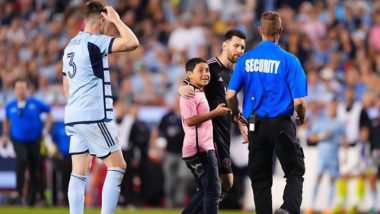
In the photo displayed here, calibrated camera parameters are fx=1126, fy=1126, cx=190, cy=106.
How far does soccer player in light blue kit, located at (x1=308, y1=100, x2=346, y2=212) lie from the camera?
21438 millimetres

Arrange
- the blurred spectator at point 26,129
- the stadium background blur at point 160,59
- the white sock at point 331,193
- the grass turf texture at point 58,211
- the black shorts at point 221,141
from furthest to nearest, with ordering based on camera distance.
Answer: the stadium background blur at point 160,59 < the white sock at point 331,193 < the blurred spectator at point 26,129 < the grass turf texture at point 58,211 < the black shorts at point 221,141

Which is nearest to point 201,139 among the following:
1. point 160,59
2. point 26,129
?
point 26,129

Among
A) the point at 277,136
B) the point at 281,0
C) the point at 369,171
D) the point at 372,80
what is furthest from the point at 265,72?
the point at 281,0

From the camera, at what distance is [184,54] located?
26.0 m

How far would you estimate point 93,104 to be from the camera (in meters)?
12.6

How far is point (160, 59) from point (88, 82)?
44.1ft

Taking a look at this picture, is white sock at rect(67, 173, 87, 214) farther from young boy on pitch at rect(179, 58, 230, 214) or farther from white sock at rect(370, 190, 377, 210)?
white sock at rect(370, 190, 377, 210)

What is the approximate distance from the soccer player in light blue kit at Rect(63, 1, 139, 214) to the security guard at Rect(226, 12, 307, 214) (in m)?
A: 1.42

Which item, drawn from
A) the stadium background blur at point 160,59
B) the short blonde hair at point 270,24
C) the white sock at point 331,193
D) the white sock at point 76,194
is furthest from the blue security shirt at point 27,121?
the short blonde hair at point 270,24

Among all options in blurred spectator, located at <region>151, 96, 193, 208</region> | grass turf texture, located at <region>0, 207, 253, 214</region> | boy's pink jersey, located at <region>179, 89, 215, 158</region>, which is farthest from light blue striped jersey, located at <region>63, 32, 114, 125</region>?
blurred spectator, located at <region>151, 96, 193, 208</region>

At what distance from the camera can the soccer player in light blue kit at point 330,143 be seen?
21438 millimetres

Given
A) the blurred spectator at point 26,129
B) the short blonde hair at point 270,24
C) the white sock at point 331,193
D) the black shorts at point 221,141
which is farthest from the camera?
the white sock at point 331,193

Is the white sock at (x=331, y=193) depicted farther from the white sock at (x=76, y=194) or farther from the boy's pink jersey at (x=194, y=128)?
the white sock at (x=76, y=194)

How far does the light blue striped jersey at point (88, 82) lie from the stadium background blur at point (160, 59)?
9563 mm
